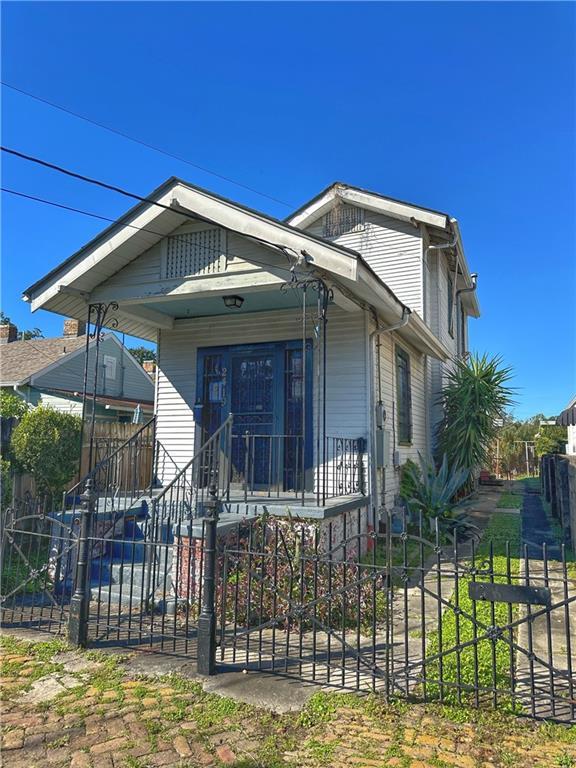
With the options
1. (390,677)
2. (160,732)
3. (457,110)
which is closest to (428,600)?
(390,677)

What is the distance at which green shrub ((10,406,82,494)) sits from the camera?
9.11 meters

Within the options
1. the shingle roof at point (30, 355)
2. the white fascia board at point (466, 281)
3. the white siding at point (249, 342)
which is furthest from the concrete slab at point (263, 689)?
the shingle roof at point (30, 355)

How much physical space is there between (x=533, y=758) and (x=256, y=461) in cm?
633

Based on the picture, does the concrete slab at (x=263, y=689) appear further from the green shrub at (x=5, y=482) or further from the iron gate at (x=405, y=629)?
the green shrub at (x=5, y=482)

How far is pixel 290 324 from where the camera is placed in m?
8.76

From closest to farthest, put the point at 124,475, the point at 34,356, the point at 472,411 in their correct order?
the point at 124,475, the point at 472,411, the point at 34,356

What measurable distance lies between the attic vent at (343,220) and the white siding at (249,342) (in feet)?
18.9

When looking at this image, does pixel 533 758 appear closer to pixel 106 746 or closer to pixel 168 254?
pixel 106 746

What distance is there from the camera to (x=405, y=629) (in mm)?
3396

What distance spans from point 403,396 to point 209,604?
729cm

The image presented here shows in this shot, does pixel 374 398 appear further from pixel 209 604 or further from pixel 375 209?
pixel 375 209

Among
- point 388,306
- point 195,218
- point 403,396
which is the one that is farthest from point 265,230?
point 403,396

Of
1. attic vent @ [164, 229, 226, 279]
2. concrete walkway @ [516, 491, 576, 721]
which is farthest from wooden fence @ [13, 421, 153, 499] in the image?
concrete walkway @ [516, 491, 576, 721]

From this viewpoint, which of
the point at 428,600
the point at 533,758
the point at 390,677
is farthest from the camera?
the point at 428,600
